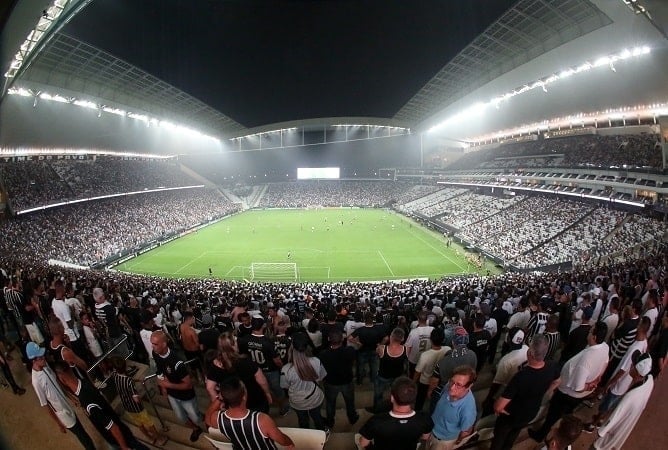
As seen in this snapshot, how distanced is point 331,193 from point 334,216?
19881 mm

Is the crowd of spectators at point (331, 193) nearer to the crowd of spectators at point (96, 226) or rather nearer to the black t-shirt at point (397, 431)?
the crowd of spectators at point (96, 226)

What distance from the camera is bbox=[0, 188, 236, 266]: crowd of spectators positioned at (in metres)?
27.6

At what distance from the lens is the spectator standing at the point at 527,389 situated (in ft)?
12.4

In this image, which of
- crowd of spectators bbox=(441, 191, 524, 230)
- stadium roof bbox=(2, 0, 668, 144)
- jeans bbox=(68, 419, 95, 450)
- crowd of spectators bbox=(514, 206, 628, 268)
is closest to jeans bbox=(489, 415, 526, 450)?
jeans bbox=(68, 419, 95, 450)

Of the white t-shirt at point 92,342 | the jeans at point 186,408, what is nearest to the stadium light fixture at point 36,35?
the white t-shirt at point 92,342

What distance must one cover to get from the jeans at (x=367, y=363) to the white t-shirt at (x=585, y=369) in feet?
9.52

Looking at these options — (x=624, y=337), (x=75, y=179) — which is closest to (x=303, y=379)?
(x=624, y=337)

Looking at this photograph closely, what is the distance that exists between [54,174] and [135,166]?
17370mm

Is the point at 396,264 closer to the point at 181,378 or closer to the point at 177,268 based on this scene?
the point at 177,268

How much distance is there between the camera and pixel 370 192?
78.1m

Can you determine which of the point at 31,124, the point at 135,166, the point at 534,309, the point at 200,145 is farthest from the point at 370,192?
the point at 534,309

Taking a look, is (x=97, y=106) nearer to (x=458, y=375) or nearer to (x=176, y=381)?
(x=176, y=381)

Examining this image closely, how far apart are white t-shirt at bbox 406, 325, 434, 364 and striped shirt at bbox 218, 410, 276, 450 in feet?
10.7

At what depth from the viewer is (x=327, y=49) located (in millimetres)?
29094
